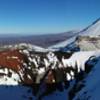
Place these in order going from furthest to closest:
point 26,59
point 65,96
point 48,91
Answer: point 26,59 → point 48,91 → point 65,96

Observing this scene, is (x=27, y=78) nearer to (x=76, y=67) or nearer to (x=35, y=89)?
(x=35, y=89)

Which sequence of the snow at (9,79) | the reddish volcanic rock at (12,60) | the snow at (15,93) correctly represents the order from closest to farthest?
the snow at (15,93) < the snow at (9,79) < the reddish volcanic rock at (12,60)

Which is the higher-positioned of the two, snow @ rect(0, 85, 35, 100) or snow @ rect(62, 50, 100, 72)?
snow @ rect(62, 50, 100, 72)

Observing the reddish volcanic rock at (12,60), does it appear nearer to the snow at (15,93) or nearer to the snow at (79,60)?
the snow at (15,93)

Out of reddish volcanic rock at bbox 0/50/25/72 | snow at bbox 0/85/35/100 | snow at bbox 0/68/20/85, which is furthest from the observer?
reddish volcanic rock at bbox 0/50/25/72

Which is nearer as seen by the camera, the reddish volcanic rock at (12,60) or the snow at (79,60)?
the snow at (79,60)

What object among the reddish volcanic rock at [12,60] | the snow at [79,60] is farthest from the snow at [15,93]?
the snow at [79,60]

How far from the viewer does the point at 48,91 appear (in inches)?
2199

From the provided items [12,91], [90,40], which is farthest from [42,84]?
[90,40]

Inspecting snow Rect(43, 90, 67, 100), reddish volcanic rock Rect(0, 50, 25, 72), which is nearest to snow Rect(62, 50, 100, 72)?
reddish volcanic rock Rect(0, 50, 25, 72)

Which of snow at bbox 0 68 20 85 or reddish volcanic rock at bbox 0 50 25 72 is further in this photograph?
reddish volcanic rock at bbox 0 50 25 72

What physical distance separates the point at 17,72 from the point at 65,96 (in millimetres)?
13794

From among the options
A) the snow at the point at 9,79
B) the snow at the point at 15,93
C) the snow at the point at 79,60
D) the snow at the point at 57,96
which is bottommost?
the snow at the point at 57,96

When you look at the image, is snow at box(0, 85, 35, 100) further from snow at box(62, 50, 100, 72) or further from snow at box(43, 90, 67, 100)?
snow at box(62, 50, 100, 72)
